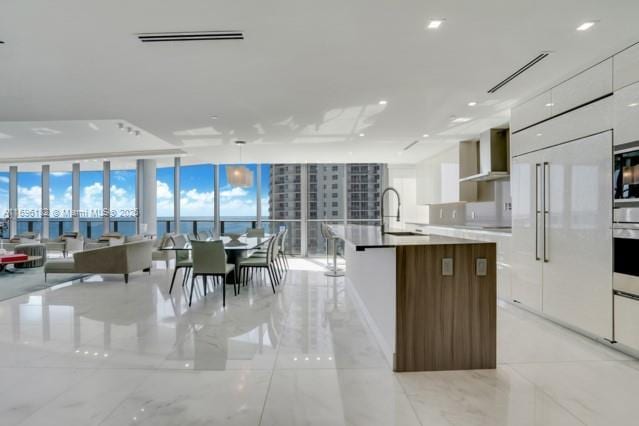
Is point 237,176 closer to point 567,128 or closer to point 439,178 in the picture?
point 439,178

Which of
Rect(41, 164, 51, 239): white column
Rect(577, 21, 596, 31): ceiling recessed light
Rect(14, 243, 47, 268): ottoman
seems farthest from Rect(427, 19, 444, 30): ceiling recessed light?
Rect(41, 164, 51, 239): white column

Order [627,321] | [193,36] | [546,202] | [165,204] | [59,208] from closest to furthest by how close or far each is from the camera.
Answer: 1. [193,36]
2. [627,321]
3. [546,202]
4. [165,204]
5. [59,208]

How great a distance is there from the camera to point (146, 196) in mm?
9625

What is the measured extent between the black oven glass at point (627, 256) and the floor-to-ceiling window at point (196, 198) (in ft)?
28.3

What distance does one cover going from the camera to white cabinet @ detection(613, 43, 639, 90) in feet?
8.89

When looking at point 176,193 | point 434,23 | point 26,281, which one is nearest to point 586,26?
point 434,23

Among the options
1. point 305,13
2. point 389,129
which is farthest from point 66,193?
point 305,13

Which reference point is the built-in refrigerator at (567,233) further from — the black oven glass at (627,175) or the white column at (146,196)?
the white column at (146,196)

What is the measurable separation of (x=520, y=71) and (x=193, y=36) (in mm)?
2971

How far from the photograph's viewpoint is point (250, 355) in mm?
2832

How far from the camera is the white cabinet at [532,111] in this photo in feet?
12.1

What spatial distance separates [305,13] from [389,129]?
345 cm

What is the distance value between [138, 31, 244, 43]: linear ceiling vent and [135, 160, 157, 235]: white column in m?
7.76

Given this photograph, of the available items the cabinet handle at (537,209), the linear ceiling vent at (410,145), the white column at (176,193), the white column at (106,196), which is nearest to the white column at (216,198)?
the white column at (176,193)
